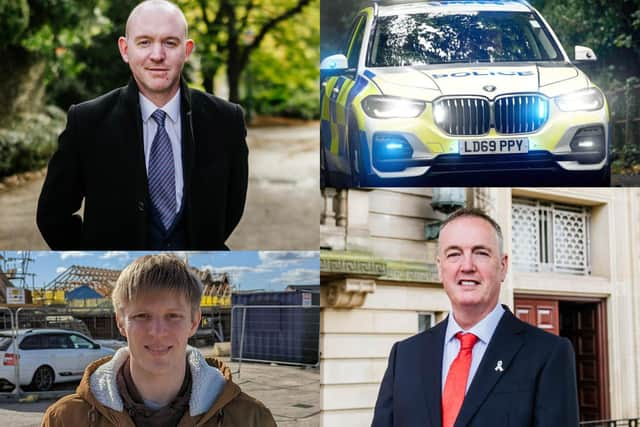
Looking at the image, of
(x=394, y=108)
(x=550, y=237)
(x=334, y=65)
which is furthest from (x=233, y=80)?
(x=550, y=237)

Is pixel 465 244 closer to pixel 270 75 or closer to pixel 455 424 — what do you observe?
pixel 455 424

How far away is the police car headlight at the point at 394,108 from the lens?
4531 millimetres

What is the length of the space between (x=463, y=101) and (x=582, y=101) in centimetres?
63

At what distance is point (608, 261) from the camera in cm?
483

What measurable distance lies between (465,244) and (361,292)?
829mm

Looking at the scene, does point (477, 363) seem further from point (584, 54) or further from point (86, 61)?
point (86, 61)

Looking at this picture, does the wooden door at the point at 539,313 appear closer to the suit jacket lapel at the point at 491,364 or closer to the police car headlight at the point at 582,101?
the suit jacket lapel at the point at 491,364

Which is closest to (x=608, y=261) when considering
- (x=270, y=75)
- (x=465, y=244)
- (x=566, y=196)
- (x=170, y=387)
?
(x=566, y=196)

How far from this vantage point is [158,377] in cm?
383

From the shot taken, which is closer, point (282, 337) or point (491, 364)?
point (491, 364)

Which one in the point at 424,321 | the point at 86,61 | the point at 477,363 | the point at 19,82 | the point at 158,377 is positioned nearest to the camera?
the point at 158,377

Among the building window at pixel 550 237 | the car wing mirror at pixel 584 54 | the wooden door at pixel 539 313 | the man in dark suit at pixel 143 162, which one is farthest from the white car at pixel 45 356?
the car wing mirror at pixel 584 54

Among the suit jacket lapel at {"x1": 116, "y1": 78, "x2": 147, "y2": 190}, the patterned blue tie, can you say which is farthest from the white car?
the suit jacket lapel at {"x1": 116, "y1": 78, "x2": 147, "y2": 190}

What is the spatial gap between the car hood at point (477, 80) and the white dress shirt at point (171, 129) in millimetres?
1065
